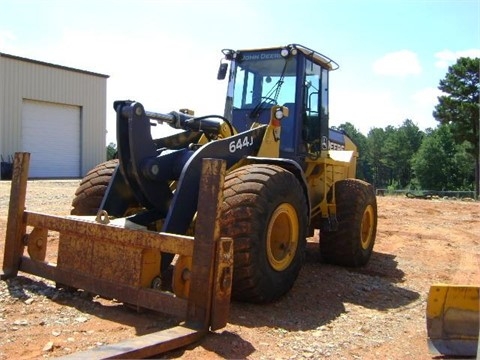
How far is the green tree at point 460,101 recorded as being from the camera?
37.6m

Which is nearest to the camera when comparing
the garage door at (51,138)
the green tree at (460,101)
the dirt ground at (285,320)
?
the dirt ground at (285,320)

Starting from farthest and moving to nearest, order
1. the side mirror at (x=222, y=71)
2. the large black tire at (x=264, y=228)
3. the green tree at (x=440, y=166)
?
the green tree at (x=440, y=166)
the side mirror at (x=222, y=71)
the large black tire at (x=264, y=228)

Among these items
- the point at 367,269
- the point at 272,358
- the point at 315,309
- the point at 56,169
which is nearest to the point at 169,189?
the point at 315,309

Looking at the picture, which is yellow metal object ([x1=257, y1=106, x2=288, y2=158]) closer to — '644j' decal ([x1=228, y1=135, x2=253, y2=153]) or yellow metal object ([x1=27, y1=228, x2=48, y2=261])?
'644j' decal ([x1=228, y1=135, x2=253, y2=153])

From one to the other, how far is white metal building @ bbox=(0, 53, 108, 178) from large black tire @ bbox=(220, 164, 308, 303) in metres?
21.4

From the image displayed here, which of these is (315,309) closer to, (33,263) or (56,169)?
(33,263)

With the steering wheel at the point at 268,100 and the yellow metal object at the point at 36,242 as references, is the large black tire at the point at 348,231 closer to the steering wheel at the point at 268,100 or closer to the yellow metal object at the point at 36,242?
the steering wheel at the point at 268,100

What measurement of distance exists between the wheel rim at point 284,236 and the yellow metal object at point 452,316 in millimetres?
1400

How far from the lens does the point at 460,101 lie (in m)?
38.0

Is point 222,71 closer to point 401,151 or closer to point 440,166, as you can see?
point 440,166

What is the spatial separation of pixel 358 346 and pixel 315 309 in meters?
0.90

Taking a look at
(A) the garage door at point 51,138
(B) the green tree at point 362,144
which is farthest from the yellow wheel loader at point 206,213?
(B) the green tree at point 362,144

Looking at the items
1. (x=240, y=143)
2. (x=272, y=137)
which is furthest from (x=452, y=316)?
(x=272, y=137)

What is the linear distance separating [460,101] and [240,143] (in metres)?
36.5
